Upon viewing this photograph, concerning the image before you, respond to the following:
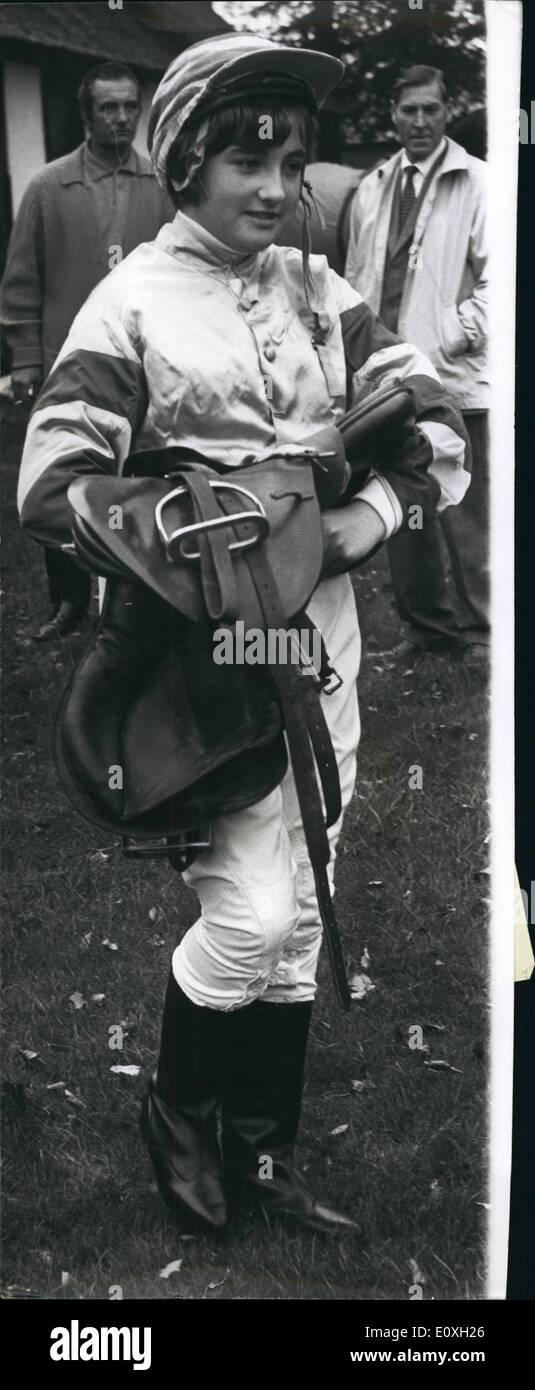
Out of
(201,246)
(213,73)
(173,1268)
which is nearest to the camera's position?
(213,73)

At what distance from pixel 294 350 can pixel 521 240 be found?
55 cm

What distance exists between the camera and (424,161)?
3.44 meters

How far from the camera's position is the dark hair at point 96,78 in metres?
3.33

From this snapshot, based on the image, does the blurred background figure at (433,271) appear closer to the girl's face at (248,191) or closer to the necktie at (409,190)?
the necktie at (409,190)

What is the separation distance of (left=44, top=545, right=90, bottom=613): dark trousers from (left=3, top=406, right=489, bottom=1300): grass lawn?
8 cm

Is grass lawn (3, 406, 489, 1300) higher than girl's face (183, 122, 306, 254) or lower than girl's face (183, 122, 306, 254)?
lower

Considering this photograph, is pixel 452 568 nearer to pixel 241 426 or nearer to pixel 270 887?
pixel 241 426

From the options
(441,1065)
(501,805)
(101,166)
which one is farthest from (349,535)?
(441,1065)

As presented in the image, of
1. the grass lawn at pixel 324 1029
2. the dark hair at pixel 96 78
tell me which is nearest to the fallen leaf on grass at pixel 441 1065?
the grass lawn at pixel 324 1029

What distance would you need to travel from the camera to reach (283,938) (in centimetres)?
331

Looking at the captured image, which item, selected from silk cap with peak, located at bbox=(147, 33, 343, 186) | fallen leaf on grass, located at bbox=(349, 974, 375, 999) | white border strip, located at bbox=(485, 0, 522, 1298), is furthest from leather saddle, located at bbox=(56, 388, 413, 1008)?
silk cap with peak, located at bbox=(147, 33, 343, 186)

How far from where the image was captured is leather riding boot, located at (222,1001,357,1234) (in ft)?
11.4

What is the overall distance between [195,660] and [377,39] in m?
1.27

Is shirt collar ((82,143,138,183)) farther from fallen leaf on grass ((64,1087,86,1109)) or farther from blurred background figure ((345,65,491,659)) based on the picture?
fallen leaf on grass ((64,1087,86,1109))
